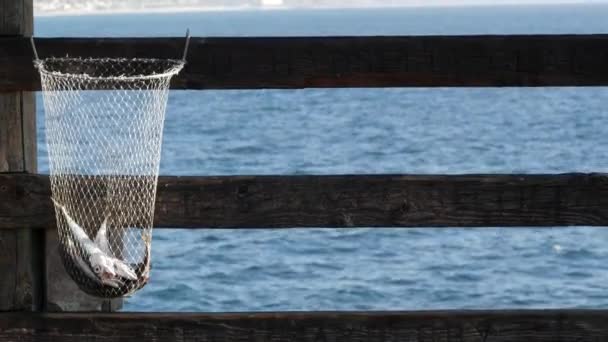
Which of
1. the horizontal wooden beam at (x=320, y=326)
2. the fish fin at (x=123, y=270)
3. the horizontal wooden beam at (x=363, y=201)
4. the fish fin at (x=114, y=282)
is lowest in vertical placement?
the horizontal wooden beam at (x=320, y=326)

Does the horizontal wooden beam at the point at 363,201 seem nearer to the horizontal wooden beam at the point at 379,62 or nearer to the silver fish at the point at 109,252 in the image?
the silver fish at the point at 109,252

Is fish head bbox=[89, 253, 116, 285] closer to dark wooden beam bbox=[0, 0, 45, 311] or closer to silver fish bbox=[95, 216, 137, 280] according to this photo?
silver fish bbox=[95, 216, 137, 280]

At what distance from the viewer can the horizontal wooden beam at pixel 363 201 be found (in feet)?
15.5

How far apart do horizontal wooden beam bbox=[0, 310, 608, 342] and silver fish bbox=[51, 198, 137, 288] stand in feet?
0.73

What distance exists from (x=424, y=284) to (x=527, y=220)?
1186 centimetres

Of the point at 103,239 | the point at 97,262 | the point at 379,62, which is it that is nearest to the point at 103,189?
the point at 103,239

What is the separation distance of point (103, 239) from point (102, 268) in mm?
131

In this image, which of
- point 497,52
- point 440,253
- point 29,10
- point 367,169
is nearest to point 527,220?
point 497,52

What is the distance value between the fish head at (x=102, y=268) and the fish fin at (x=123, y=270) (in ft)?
0.09

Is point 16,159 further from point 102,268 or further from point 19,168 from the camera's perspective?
point 102,268

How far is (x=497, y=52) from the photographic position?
15.5 ft

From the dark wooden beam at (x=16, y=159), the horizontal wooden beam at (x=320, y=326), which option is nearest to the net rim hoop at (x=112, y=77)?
the dark wooden beam at (x=16, y=159)

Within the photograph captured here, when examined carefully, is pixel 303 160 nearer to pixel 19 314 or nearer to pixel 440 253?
pixel 440 253

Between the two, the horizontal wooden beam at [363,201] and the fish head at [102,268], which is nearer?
the fish head at [102,268]
